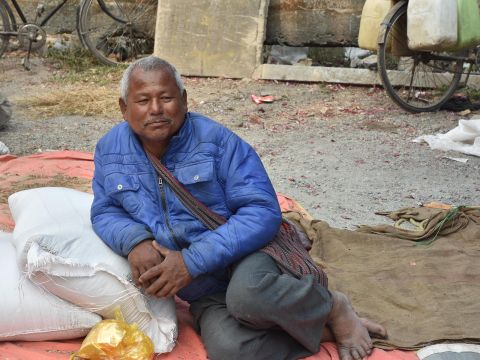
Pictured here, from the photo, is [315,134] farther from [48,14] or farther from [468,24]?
[48,14]

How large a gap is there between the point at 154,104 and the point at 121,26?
19.9 feet

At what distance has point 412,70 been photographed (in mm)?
6461

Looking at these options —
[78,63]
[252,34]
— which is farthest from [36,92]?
[252,34]

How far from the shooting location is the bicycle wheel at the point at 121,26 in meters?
8.11

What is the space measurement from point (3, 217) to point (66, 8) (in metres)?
5.51

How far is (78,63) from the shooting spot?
787 centimetres

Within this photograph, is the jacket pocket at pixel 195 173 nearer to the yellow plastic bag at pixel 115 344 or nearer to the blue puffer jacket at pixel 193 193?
the blue puffer jacket at pixel 193 193

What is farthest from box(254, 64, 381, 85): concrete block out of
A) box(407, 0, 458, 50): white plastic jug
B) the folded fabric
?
the folded fabric

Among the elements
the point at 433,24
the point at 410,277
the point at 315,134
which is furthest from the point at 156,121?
the point at 433,24

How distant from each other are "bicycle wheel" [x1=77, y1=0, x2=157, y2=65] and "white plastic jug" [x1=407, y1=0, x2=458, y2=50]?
11.5ft

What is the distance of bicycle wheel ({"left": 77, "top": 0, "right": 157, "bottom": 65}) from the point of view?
811 centimetres

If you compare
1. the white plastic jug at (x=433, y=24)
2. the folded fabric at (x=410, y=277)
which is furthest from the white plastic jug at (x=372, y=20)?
the folded fabric at (x=410, y=277)

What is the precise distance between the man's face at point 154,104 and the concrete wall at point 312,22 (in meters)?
5.70

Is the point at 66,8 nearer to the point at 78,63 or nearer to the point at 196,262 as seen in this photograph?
the point at 78,63
